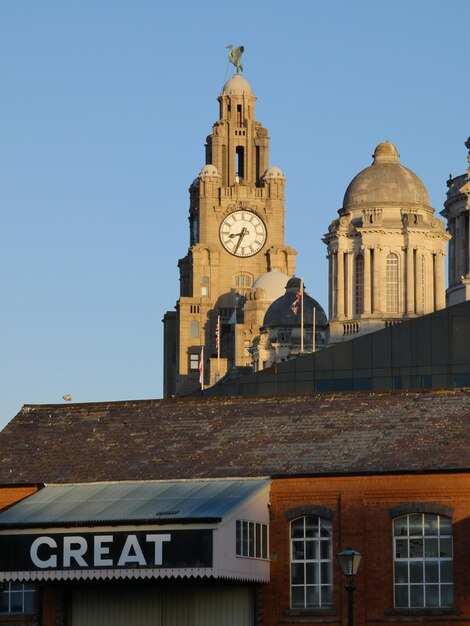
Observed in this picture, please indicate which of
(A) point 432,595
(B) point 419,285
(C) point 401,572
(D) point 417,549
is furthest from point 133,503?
(B) point 419,285

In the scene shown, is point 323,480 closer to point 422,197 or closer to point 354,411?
point 354,411

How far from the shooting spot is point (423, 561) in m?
62.4

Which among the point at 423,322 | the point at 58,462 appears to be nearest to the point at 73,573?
the point at 58,462

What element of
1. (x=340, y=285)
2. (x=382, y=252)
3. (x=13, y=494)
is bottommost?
(x=13, y=494)

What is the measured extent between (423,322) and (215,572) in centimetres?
3491

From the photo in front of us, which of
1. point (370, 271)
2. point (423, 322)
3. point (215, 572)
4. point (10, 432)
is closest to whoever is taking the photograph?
point (215, 572)

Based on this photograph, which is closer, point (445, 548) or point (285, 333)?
point (445, 548)

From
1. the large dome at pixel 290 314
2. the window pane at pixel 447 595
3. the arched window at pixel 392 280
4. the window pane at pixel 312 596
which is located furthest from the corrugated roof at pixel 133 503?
the large dome at pixel 290 314

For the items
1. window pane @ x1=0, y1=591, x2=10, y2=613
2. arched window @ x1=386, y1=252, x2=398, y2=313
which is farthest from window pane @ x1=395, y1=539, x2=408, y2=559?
arched window @ x1=386, y1=252, x2=398, y2=313

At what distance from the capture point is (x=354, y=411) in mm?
67062

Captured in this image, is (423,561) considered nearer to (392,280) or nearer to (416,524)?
(416,524)

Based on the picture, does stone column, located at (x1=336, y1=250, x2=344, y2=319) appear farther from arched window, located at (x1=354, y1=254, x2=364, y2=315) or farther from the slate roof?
the slate roof

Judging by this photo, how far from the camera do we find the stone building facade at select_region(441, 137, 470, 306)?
14350 cm

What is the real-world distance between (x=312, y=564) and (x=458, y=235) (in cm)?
8581
